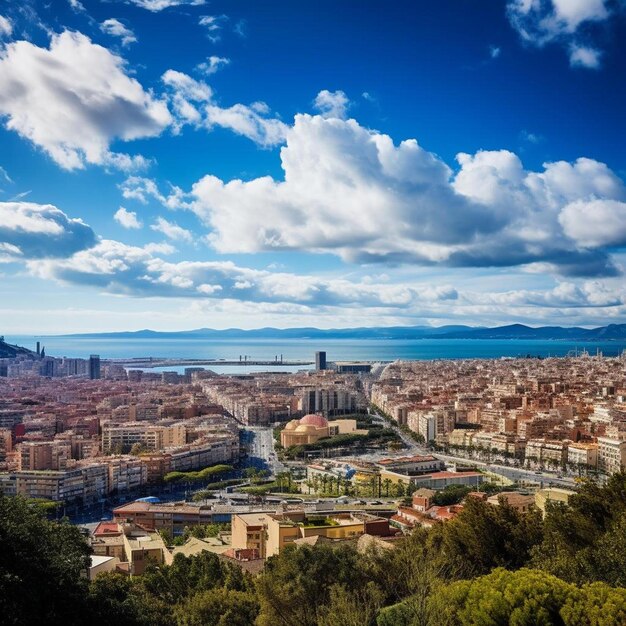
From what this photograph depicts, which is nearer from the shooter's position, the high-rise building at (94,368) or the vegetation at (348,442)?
the vegetation at (348,442)

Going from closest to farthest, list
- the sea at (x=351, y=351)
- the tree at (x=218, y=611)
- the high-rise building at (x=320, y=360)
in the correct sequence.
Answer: the tree at (x=218, y=611), the high-rise building at (x=320, y=360), the sea at (x=351, y=351)

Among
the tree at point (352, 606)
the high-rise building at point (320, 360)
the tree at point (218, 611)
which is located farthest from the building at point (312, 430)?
the high-rise building at point (320, 360)

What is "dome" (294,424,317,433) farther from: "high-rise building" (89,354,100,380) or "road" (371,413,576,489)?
"high-rise building" (89,354,100,380)

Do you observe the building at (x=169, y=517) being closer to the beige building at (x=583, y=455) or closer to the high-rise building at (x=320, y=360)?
the beige building at (x=583, y=455)

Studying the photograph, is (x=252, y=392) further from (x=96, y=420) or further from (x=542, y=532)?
(x=542, y=532)

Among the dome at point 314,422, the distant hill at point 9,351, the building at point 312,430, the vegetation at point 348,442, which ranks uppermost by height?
the distant hill at point 9,351

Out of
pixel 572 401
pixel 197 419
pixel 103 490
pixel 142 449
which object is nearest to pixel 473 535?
pixel 103 490
